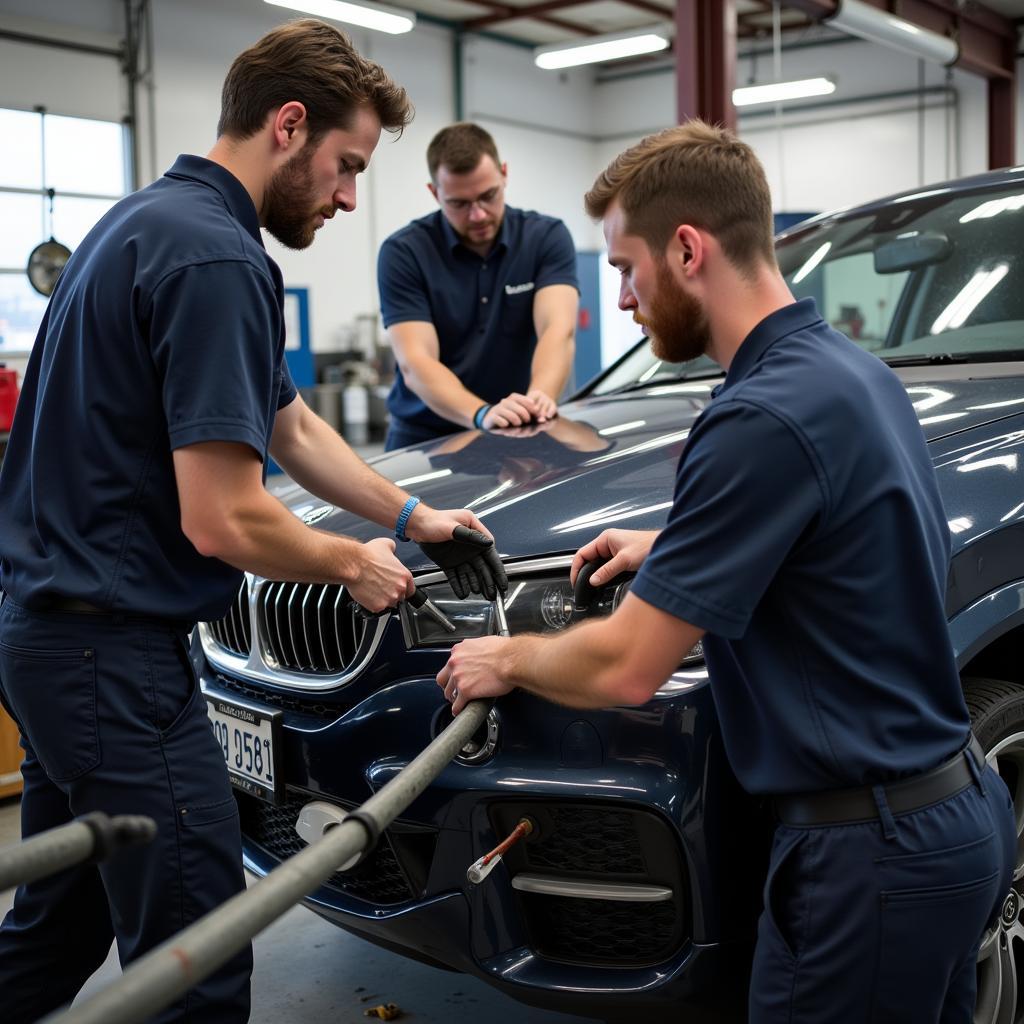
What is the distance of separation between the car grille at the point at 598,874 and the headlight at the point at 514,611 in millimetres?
275

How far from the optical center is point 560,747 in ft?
5.80

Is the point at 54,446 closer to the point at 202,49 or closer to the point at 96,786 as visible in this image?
the point at 96,786

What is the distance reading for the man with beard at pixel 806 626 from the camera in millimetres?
1357

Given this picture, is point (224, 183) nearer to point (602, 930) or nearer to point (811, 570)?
point (811, 570)

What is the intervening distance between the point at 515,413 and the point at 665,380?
16.3 inches

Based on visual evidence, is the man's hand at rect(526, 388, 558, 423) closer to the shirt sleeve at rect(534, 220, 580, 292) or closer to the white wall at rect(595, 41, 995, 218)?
the shirt sleeve at rect(534, 220, 580, 292)

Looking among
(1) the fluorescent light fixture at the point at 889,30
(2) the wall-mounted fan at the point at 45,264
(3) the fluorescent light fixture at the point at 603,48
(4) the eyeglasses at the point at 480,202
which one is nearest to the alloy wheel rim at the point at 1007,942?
(4) the eyeglasses at the point at 480,202

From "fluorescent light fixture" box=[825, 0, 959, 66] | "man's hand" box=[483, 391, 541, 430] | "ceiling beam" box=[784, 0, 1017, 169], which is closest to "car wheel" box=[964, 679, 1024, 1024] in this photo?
"man's hand" box=[483, 391, 541, 430]

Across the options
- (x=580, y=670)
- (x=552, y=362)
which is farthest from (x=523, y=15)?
(x=580, y=670)

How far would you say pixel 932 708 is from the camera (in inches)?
58.0

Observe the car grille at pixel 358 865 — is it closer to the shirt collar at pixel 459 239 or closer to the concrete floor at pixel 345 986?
the concrete floor at pixel 345 986

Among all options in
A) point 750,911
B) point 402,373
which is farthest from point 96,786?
point 402,373

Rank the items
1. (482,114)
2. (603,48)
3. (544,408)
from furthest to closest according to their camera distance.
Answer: (482,114), (603,48), (544,408)

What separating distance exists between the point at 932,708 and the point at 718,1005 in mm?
575
